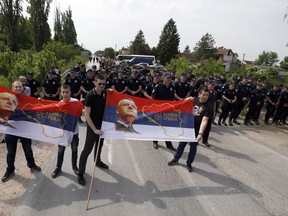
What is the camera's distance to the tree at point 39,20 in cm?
3297

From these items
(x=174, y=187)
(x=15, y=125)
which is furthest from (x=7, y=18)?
(x=174, y=187)

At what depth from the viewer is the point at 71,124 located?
199 inches

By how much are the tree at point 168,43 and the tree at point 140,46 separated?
6.85 metres

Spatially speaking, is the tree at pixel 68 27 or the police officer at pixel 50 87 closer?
the police officer at pixel 50 87

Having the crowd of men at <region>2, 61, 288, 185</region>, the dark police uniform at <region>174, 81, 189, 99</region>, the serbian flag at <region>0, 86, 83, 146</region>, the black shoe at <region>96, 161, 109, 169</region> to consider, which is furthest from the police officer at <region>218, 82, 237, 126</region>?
the serbian flag at <region>0, 86, 83, 146</region>

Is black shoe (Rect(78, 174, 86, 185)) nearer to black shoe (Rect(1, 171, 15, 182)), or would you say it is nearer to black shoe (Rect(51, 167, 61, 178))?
black shoe (Rect(51, 167, 61, 178))

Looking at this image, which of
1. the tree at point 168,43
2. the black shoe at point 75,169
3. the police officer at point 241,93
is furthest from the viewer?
the tree at point 168,43

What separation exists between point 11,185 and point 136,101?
302cm

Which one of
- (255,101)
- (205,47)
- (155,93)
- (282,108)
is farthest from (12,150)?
(205,47)

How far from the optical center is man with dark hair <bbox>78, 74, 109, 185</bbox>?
471cm

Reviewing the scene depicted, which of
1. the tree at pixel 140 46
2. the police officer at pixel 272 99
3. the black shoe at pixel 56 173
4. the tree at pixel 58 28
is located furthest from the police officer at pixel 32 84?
the tree at pixel 140 46

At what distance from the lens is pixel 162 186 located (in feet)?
16.5

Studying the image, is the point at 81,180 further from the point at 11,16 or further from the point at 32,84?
the point at 11,16

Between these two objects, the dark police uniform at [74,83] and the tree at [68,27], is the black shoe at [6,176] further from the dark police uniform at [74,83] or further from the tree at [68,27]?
the tree at [68,27]
